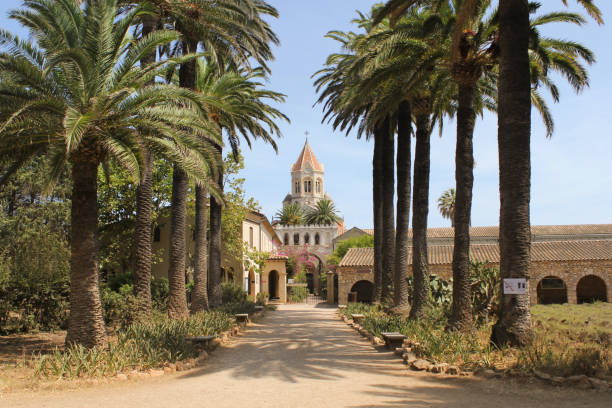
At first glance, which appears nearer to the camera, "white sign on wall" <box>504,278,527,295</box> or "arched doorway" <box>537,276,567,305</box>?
"white sign on wall" <box>504,278,527,295</box>

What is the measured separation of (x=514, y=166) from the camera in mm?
10375

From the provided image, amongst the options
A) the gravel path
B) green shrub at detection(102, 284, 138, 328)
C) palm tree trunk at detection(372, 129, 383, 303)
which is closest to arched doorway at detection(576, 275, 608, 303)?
palm tree trunk at detection(372, 129, 383, 303)

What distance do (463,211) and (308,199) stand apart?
82634mm

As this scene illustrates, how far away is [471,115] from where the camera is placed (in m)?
13.7

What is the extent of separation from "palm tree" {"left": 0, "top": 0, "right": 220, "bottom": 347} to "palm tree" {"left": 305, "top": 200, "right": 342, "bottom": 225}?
253 feet

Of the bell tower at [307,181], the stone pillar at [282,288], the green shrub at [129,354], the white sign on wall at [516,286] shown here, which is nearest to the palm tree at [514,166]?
the white sign on wall at [516,286]

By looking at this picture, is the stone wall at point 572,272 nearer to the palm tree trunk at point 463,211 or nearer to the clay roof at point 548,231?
the palm tree trunk at point 463,211

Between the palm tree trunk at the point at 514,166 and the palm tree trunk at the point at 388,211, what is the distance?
1013 cm

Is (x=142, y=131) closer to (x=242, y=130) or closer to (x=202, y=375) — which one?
(x=202, y=375)

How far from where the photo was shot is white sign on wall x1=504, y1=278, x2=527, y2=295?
992cm

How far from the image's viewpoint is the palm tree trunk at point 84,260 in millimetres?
10516

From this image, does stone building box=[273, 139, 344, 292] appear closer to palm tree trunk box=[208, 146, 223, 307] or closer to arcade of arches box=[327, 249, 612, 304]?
arcade of arches box=[327, 249, 612, 304]

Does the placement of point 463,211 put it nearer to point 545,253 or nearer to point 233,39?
point 233,39

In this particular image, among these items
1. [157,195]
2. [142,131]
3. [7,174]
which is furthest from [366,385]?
[157,195]
